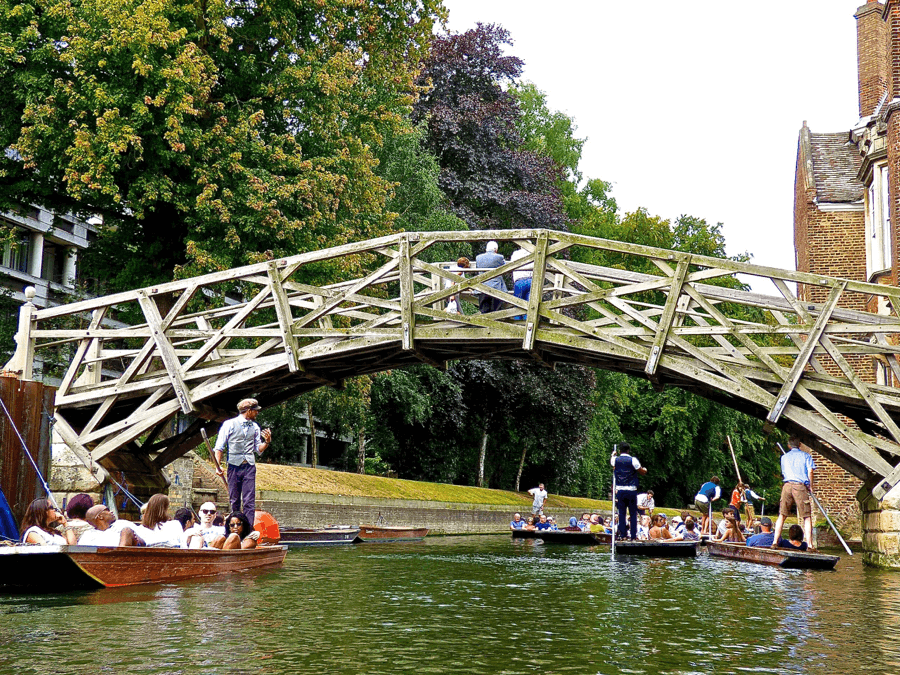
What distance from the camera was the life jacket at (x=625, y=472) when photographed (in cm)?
1652

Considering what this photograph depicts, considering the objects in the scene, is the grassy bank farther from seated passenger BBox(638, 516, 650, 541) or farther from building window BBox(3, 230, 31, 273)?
building window BBox(3, 230, 31, 273)

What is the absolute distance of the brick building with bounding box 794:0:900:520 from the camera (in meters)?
21.3

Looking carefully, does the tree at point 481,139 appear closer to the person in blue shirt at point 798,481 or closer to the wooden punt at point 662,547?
the wooden punt at point 662,547

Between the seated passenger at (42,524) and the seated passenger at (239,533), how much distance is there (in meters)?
1.91

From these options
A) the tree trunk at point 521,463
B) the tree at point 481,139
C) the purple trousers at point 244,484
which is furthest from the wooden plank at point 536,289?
the tree trunk at point 521,463

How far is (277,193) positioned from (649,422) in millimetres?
28882

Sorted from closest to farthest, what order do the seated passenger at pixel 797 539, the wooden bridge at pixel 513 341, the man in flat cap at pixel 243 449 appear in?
the man in flat cap at pixel 243 449
the wooden bridge at pixel 513 341
the seated passenger at pixel 797 539

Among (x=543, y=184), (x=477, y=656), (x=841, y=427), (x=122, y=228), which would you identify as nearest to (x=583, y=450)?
(x=543, y=184)

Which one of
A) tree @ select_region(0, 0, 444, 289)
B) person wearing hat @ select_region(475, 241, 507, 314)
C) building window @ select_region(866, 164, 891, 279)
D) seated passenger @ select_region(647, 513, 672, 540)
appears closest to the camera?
person wearing hat @ select_region(475, 241, 507, 314)

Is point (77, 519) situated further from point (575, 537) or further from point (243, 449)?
point (575, 537)

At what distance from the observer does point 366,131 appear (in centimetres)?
2186

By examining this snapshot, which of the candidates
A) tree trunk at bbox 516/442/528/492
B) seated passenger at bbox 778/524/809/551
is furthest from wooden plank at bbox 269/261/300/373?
tree trunk at bbox 516/442/528/492

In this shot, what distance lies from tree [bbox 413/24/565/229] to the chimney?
422 inches

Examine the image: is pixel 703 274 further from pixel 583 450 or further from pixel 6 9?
pixel 583 450
